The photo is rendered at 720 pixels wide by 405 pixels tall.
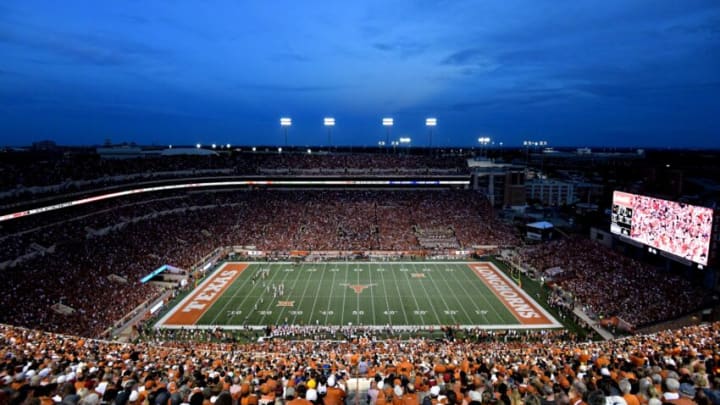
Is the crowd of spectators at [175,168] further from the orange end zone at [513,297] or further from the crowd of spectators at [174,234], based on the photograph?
the orange end zone at [513,297]

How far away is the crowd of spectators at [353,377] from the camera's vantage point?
20.4 ft

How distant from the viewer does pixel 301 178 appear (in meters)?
47.2

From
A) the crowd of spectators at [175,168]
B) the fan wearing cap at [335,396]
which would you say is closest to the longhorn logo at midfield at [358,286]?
the fan wearing cap at [335,396]

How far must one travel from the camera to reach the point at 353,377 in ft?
30.4

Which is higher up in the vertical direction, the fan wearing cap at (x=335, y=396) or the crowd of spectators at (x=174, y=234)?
the fan wearing cap at (x=335, y=396)

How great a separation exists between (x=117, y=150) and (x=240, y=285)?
51078 mm

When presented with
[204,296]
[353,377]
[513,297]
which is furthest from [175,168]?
[353,377]

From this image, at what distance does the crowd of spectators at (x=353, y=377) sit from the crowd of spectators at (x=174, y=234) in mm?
8931

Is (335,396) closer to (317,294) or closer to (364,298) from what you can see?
(364,298)

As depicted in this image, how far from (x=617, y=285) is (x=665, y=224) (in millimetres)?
4392

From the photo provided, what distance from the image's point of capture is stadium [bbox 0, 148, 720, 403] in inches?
318

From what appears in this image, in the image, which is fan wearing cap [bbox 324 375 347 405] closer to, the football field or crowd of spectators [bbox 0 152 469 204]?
the football field

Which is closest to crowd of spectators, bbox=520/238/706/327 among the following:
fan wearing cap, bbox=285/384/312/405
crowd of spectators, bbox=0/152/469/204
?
fan wearing cap, bbox=285/384/312/405

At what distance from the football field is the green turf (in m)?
0.05
